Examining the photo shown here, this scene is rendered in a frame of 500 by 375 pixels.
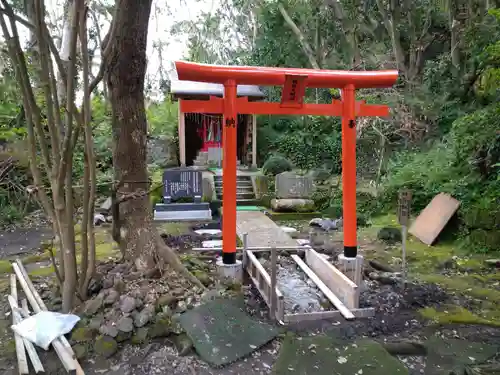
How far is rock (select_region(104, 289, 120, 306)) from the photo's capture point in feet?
13.3

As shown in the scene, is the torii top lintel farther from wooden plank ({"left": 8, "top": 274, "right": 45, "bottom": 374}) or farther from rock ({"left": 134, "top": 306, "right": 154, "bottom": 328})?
wooden plank ({"left": 8, "top": 274, "right": 45, "bottom": 374})

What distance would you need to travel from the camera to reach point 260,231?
26.1 ft

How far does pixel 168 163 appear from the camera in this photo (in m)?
15.2

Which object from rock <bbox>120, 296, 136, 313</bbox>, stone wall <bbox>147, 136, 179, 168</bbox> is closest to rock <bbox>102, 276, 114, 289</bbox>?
rock <bbox>120, 296, 136, 313</bbox>

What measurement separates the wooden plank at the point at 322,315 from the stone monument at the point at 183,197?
6.03 meters

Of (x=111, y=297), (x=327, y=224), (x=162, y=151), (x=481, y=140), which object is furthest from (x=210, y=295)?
(x=162, y=151)

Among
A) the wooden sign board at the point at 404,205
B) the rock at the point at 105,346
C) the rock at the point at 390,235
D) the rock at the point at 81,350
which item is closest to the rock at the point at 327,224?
the rock at the point at 390,235

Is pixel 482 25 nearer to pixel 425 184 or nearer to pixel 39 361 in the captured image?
pixel 425 184

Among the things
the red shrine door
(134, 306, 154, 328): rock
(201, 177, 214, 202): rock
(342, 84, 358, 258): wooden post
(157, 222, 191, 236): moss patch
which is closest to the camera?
(134, 306, 154, 328): rock

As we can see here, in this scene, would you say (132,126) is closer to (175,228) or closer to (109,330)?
(109,330)

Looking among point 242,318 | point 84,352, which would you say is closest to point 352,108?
point 242,318

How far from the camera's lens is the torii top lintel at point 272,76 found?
464 centimetres

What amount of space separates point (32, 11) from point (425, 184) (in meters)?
7.86

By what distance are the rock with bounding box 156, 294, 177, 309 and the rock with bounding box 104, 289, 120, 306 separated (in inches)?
16.2
